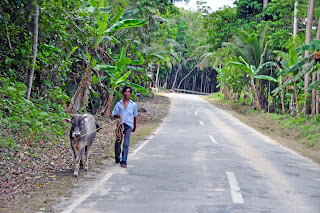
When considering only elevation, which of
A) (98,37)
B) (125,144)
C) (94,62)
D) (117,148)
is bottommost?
(117,148)

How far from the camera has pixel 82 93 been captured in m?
18.3

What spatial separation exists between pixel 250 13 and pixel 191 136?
68.2 feet

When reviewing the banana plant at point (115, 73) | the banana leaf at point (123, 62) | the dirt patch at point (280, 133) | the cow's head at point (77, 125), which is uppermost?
the banana leaf at point (123, 62)

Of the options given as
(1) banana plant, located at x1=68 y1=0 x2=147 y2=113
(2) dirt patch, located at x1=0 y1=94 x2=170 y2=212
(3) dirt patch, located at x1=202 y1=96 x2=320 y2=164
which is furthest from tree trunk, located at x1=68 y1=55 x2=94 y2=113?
(3) dirt patch, located at x1=202 y1=96 x2=320 y2=164

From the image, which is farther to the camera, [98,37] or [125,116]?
[98,37]

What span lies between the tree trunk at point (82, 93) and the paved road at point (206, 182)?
5.55m

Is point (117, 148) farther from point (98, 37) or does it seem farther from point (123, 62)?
point (123, 62)

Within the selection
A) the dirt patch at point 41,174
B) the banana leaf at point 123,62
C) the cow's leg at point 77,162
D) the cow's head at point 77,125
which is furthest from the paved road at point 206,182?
the banana leaf at point 123,62

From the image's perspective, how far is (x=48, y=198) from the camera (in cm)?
618

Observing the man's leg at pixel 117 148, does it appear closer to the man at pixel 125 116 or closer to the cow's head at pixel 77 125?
the man at pixel 125 116

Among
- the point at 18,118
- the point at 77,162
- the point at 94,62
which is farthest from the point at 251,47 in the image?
the point at 77,162

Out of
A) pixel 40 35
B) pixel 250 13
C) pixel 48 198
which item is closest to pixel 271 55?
pixel 250 13

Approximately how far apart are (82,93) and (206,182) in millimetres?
11994

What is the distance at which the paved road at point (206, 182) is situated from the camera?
19.4 feet
